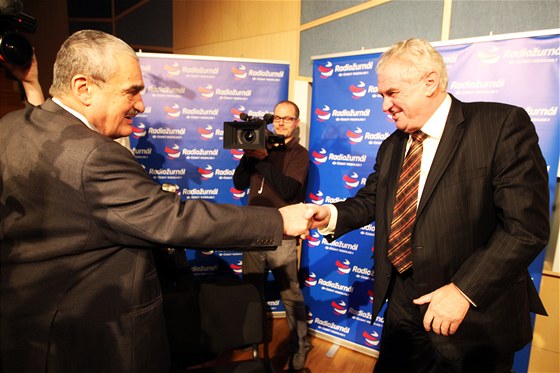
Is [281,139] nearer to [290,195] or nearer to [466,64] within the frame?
[290,195]

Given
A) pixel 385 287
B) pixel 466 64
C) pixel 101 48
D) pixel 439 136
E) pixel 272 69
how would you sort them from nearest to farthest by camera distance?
pixel 101 48, pixel 439 136, pixel 385 287, pixel 466 64, pixel 272 69

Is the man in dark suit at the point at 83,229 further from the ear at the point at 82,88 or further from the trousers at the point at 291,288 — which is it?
the trousers at the point at 291,288

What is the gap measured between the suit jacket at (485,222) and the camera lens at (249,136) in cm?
142

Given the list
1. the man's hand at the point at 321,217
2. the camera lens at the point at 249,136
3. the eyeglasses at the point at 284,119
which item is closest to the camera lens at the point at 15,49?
the camera lens at the point at 249,136

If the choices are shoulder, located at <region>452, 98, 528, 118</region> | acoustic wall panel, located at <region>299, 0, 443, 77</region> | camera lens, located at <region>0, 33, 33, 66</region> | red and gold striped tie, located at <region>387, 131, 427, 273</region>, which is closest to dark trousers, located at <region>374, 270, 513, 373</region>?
red and gold striped tie, located at <region>387, 131, 427, 273</region>

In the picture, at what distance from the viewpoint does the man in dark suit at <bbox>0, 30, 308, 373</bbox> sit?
103 centimetres

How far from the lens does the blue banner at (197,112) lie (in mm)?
3295

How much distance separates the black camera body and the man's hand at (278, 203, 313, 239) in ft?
4.37

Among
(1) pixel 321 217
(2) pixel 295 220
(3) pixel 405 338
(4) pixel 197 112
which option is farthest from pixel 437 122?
(4) pixel 197 112

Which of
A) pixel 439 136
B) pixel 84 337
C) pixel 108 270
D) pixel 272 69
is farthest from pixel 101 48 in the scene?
pixel 272 69

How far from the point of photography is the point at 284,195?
273cm

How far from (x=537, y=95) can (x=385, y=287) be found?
160cm

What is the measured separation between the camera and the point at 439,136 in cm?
151

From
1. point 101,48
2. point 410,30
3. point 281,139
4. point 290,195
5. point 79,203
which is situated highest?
point 410,30
